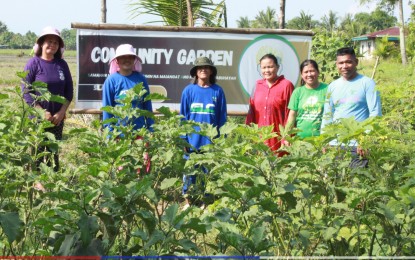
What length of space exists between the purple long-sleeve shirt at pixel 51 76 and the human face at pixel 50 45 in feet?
0.25

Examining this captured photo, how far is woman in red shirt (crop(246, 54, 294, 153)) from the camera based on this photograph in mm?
5953

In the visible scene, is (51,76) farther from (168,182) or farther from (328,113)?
(168,182)

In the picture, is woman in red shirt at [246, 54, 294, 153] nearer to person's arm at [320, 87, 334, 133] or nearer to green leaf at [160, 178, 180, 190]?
person's arm at [320, 87, 334, 133]

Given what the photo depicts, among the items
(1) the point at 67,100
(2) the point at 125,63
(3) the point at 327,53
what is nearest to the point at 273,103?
(2) the point at 125,63

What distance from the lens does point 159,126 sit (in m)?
3.42

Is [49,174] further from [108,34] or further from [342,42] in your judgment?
[342,42]

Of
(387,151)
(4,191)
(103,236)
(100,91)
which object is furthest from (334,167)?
(100,91)

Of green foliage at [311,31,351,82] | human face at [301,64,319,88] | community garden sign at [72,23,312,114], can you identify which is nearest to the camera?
human face at [301,64,319,88]

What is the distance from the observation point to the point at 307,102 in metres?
5.59

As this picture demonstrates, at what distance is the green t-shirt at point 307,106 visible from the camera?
18.1ft

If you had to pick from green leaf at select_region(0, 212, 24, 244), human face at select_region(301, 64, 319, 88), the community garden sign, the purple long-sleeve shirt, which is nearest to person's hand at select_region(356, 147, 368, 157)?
green leaf at select_region(0, 212, 24, 244)

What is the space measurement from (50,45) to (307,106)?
2.23m

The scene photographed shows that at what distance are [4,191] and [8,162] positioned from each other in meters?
Result: 0.18

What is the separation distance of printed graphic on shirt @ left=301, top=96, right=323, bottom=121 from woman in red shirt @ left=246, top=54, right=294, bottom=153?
1.29 ft
